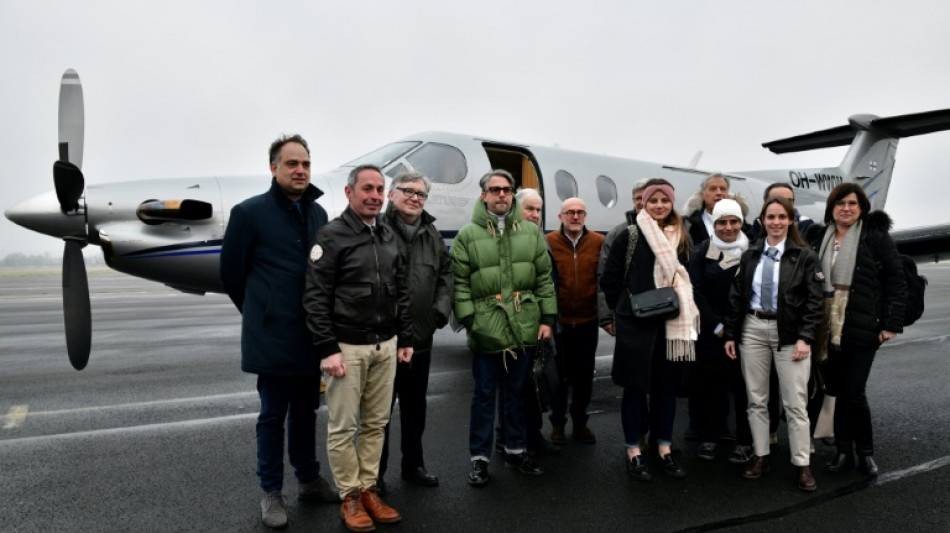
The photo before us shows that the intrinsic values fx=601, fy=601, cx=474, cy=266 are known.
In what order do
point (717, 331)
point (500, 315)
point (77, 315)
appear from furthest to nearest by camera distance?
point (77, 315) → point (717, 331) → point (500, 315)

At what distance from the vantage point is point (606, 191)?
884 cm

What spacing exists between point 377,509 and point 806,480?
263 centimetres

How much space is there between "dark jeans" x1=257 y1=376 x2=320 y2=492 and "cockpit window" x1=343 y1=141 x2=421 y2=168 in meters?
4.20

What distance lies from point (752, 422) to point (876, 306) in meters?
1.09

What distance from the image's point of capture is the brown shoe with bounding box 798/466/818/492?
371 centimetres

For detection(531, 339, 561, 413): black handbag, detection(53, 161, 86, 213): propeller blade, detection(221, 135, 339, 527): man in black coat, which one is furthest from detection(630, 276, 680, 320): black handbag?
detection(53, 161, 86, 213): propeller blade

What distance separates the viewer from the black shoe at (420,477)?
12.6 ft

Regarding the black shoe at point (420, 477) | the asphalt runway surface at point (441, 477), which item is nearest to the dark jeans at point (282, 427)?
the asphalt runway surface at point (441, 477)

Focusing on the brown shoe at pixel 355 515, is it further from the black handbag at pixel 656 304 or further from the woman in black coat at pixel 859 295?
the woman in black coat at pixel 859 295

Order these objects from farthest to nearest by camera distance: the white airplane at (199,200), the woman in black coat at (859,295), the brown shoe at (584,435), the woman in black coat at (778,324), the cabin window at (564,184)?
the cabin window at (564,184)
the white airplane at (199,200)
the brown shoe at (584,435)
the woman in black coat at (859,295)
the woman in black coat at (778,324)

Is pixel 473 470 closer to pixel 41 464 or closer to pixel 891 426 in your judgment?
pixel 41 464

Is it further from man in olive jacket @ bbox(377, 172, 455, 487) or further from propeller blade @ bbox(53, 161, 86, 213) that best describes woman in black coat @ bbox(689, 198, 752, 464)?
propeller blade @ bbox(53, 161, 86, 213)

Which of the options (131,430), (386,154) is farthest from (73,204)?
(386,154)

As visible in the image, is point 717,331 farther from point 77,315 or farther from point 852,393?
point 77,315
